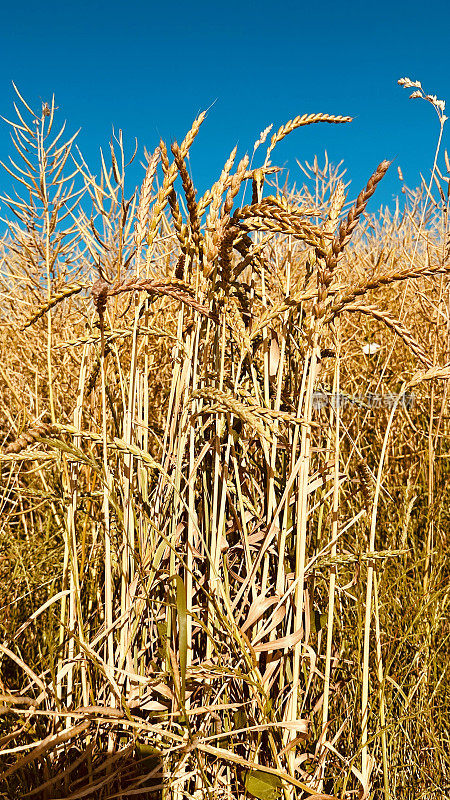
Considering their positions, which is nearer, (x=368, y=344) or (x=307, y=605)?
(x=307, y=605)

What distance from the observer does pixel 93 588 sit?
1231mm

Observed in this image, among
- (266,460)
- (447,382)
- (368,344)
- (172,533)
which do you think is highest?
(368,344)

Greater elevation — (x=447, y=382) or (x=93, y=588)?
(x=447, y=382)

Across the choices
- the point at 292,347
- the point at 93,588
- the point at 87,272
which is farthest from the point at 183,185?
the point at 87,272

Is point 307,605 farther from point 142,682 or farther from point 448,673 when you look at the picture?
point 448,673

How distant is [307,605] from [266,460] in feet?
0.87

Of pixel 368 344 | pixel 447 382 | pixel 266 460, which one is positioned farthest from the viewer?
pixel 368 344

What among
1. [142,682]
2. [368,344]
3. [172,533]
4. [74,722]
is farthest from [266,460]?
[368,344]

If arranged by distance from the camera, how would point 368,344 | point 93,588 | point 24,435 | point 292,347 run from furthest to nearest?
point 368,344 < point 93,588 < point 292,347 < point 24,435

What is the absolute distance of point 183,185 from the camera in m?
0.87

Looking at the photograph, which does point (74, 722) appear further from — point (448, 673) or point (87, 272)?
point (87, 272)

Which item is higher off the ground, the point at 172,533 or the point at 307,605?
the point at 172,533

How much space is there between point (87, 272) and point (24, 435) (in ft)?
3.58

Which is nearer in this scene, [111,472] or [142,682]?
[142,682]
